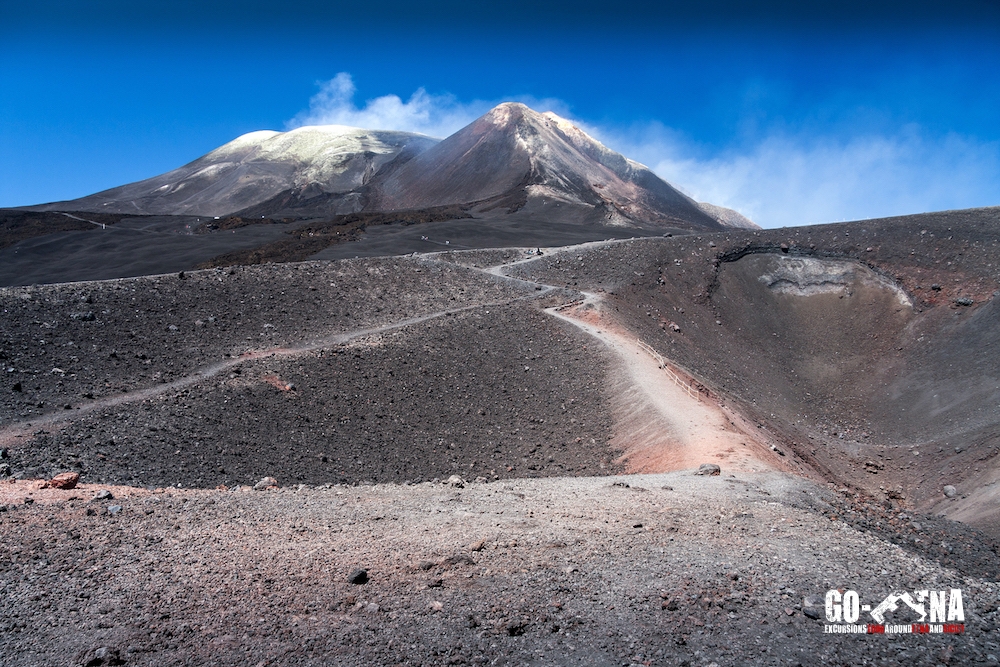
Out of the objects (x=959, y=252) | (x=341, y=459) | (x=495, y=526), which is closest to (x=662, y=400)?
(x=341, y=459)

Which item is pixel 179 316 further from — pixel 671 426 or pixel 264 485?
pixel 671 426

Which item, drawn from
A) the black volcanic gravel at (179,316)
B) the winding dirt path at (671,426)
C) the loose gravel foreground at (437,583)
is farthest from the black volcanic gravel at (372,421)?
the loose gravel foreground at (437,583)

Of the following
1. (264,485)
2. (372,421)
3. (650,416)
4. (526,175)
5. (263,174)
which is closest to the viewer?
(264,485)

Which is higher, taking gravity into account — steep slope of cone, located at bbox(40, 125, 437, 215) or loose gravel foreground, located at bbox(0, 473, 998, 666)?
steep slope of cone, located at bbox(40, 125, 437, 215)

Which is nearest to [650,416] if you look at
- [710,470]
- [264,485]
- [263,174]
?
[710,470]
